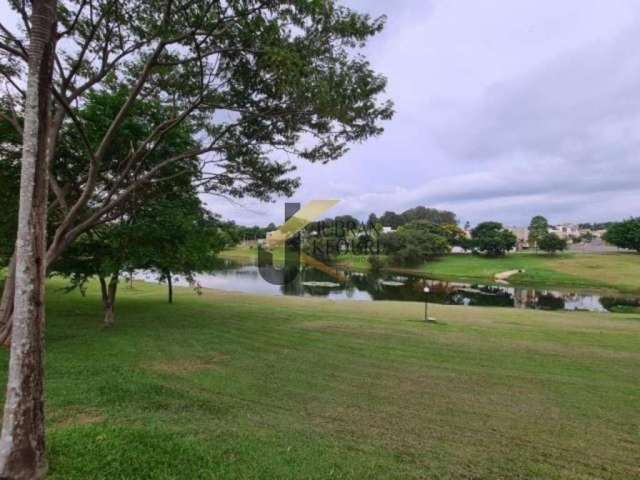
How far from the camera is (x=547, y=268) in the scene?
148ft

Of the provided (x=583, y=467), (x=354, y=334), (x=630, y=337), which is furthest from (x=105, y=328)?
(x=630, y=337)

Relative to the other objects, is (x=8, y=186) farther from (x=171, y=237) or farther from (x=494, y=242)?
(x=494, y=242)

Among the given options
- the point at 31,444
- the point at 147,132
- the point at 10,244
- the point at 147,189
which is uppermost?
the point at 147,132

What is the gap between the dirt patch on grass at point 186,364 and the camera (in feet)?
19.4

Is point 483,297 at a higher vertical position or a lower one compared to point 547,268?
lower

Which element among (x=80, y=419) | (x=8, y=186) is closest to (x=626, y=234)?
(x=80, y=419)

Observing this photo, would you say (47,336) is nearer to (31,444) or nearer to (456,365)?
(31,444)

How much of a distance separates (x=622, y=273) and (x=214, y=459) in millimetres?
49921

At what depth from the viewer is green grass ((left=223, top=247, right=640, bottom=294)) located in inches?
1457

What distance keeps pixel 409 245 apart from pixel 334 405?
1820 inches

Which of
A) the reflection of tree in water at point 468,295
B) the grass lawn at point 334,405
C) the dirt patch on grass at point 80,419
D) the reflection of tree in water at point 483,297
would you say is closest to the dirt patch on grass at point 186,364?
the grass lawn at point 334,405

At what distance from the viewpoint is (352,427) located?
396cm

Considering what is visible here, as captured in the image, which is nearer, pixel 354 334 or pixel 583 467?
pixel 583 467

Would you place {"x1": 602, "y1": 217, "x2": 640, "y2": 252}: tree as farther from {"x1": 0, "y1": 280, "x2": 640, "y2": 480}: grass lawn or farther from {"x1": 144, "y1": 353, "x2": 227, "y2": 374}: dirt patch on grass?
{"x1": 144, "y1": 353, "x2": 227, "y2": 374}: dirt patch on grass
